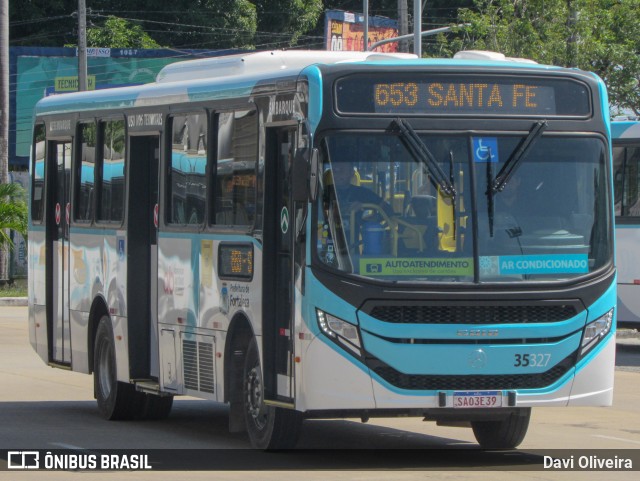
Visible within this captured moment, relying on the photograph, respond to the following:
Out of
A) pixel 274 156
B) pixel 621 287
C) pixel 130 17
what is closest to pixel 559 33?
pixel 621 287

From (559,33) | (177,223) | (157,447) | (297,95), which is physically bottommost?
(157,447)

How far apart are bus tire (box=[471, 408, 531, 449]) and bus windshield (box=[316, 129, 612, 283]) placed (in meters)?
1.63

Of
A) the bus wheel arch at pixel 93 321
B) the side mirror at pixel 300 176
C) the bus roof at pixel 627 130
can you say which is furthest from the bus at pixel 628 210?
the side mirror at pixel 300 176

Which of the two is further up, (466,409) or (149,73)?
(149,73)

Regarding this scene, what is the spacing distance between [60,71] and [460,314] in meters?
50.8

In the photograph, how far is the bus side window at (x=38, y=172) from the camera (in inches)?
663

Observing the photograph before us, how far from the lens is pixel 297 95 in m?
11.4

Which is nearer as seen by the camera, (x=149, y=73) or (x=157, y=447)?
(x=157, y=447)

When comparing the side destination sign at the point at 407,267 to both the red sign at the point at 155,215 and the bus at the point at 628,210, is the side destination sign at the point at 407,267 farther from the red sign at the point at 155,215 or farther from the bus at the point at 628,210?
the bus at the point at 628,210

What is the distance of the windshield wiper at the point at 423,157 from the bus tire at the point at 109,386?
485cm

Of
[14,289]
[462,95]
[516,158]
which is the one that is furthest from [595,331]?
[14,289]
